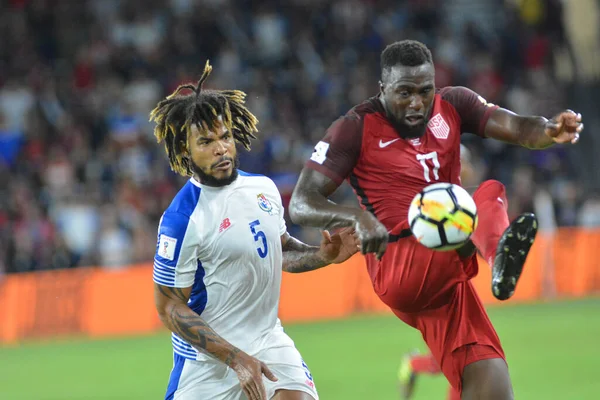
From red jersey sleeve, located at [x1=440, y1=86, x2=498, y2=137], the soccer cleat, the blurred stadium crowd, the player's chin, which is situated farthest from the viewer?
the blurred stadium crowd

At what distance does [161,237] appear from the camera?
5.68 m

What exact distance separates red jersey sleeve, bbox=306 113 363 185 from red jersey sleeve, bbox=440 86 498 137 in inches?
23.8

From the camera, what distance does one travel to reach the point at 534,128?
5.70m

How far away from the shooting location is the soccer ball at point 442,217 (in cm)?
538

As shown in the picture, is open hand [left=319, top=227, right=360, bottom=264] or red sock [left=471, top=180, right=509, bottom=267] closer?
red sock [left=471, top=180, right=509, bottom=267]

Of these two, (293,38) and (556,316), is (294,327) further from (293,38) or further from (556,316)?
(293,38)

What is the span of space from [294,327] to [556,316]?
3.94 metres

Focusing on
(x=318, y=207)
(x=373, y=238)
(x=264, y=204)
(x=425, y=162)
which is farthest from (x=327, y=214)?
(x=425, y=162)

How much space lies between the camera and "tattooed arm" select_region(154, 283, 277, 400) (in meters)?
5.40

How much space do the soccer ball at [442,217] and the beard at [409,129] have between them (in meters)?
0.56

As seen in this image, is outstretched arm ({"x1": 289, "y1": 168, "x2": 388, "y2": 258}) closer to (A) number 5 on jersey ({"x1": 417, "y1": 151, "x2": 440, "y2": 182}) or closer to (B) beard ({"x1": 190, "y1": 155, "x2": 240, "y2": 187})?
(B) beard ({"x1": 190, "y1": 155, "x2": 240, "y2": 187})

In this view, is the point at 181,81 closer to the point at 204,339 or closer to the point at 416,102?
the point at 416,102

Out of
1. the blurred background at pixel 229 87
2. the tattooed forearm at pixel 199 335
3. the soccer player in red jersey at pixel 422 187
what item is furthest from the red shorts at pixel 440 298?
the blurred background at pixel 229 87

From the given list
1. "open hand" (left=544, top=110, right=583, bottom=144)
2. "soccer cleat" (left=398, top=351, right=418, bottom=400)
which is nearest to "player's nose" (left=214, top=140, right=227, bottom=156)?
"open hand" (left=544, top=110, right=583, bottom=144)
